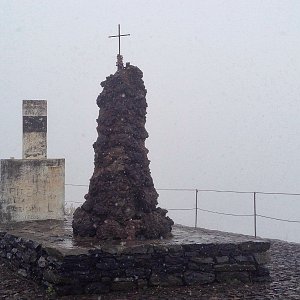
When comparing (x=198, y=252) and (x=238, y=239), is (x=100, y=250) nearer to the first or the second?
(x=198, y=252)

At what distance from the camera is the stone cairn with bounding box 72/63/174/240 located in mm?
8219

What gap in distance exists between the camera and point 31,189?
37.3ft

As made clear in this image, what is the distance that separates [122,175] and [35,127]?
178 inches

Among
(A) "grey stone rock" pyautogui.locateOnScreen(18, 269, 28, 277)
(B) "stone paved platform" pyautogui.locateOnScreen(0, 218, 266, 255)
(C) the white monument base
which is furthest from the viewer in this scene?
(C) the white monument base

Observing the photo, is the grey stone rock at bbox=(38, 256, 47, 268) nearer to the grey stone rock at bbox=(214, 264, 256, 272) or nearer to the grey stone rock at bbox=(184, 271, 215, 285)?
the grey stone rock at bbox=(184, 271, 215, 285)

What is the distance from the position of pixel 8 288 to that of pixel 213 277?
9.96ft

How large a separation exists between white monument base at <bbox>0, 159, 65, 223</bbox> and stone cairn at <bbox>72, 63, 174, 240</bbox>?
2.98 m

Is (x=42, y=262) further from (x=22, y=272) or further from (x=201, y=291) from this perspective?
(x=201, y=291)

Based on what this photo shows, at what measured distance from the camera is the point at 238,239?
8.21 m

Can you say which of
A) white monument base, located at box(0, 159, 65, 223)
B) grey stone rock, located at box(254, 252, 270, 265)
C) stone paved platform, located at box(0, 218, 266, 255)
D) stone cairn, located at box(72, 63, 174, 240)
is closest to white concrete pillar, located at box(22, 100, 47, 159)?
white monument base, located at box(0, 159, 65, 223)

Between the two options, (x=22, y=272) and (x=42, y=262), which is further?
(x=22, y=272)

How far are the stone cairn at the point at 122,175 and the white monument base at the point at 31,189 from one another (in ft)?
9.78

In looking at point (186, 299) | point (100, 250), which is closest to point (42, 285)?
point (100, 250)

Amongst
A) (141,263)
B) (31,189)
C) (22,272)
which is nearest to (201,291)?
(141,263)
